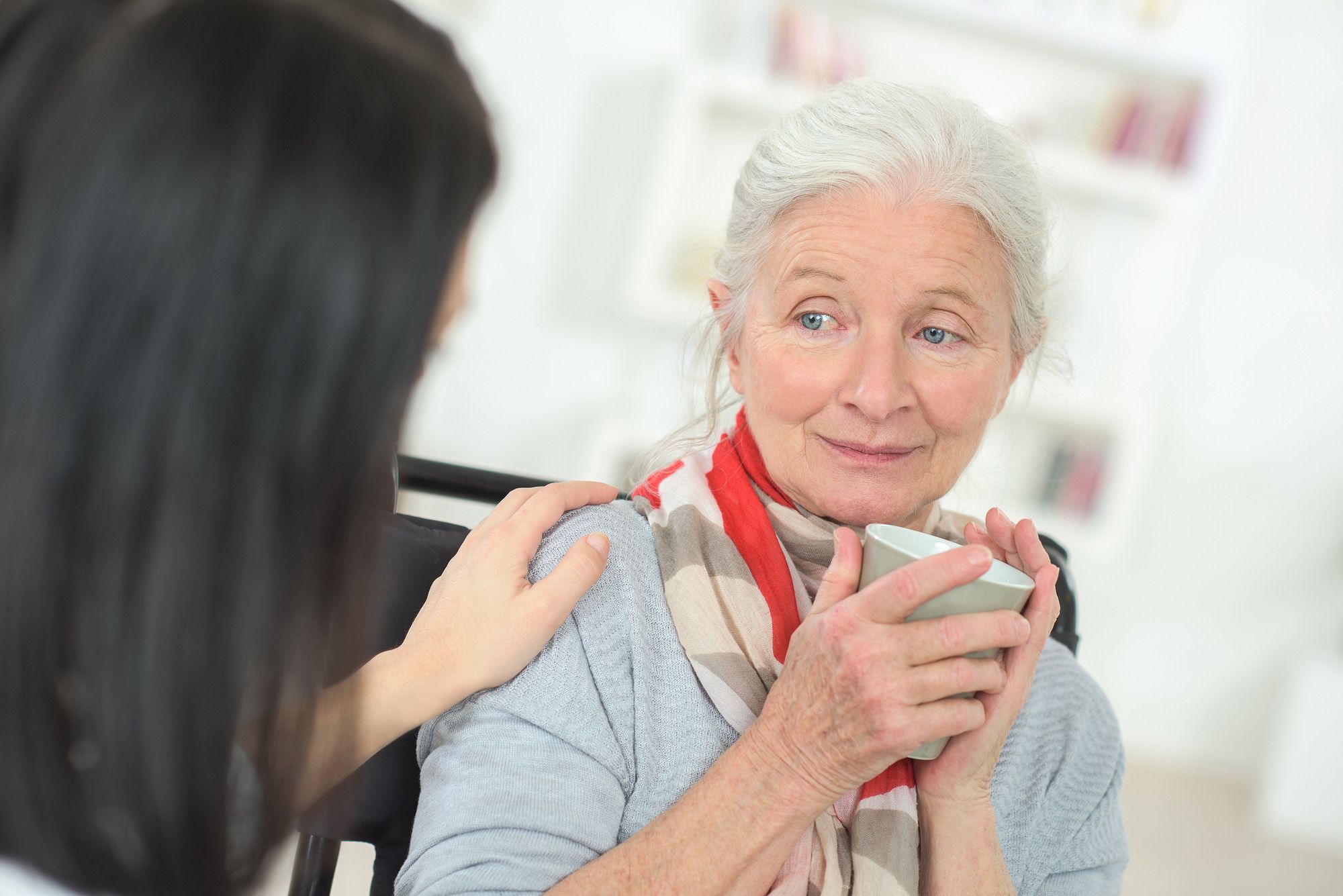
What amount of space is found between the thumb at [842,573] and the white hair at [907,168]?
0.42 m

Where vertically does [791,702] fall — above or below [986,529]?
below

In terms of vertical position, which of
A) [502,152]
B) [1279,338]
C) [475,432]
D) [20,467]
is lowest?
[475,432]

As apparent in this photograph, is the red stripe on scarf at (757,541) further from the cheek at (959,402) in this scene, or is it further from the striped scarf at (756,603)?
the cheek at (959,402)

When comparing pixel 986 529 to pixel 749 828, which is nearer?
pixel 749 828

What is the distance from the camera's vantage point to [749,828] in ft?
3.38

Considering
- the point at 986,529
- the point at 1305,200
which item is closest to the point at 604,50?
the point at 1305,200

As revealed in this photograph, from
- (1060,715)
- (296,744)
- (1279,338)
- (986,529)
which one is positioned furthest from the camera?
(1279,338)

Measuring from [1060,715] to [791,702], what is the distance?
1.47 ft

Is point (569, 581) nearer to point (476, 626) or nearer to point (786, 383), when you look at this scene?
point (476, 626)

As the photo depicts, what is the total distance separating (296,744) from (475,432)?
10.9 feet

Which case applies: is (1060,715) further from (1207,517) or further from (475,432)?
(1207,517)

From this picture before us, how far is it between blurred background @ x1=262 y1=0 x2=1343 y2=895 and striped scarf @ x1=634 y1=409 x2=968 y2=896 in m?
2.25

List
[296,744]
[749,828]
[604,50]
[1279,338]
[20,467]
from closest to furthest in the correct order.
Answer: [20,467] < [296,744] < [749,828] < [604,50] < [1279,338]

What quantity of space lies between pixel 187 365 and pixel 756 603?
737mm
